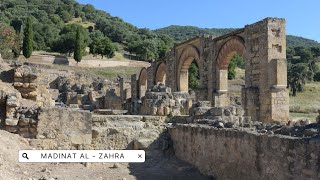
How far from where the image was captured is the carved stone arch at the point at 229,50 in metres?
18.9

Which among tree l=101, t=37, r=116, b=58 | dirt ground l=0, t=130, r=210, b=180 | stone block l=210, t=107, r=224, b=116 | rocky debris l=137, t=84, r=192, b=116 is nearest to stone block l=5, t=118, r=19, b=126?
dirt ground l=0, t=130, r=210, b=180

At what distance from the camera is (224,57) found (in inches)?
818

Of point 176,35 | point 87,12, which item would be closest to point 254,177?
point 87,12

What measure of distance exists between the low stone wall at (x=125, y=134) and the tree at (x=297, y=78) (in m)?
33.7

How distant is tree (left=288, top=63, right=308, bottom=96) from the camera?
43300mm

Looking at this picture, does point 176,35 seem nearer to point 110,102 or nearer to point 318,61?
point 318,61

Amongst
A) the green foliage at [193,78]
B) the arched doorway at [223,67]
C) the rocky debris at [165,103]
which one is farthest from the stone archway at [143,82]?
the rocky debris at [165,103]

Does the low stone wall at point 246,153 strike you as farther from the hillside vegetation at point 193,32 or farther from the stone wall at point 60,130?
the hillside vegetation at point 193,32

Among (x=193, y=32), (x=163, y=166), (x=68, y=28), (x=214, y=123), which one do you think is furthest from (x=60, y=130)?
(x=193, y=32)

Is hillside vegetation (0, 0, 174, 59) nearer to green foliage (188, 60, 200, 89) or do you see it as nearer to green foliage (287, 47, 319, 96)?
green foliage (188, 60, 200, 89)

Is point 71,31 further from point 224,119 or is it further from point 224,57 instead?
point 224,119

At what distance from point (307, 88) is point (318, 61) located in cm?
2446

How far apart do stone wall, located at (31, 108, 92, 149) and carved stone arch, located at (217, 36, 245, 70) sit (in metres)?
10.8
